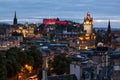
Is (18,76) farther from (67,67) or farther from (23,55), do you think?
(67,67)

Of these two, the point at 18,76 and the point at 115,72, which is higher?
the point at 115,72

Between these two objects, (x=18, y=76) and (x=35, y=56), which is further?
(x=35, y=56)

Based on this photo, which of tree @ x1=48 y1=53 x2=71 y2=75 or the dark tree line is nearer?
the dark tree line

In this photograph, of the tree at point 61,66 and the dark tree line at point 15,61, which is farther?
the tree at point 61,66

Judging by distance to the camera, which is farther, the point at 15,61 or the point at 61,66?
the point at 15,61

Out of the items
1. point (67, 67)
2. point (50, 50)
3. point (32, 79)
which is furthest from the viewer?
point (50, 50)

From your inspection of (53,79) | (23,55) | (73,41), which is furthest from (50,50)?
(53,79)

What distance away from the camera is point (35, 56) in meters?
87.2

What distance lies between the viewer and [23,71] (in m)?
79.6

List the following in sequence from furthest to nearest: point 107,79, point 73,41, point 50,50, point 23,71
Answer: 1. point 73,41
2. point 50,50
3. point 23,71
4. point 107,79

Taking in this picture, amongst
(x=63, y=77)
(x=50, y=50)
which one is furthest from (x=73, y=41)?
(x=63, y=77)

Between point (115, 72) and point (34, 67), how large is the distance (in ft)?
145

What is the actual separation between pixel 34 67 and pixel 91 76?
42.7 meters

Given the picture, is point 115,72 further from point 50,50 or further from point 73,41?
point 73,41
